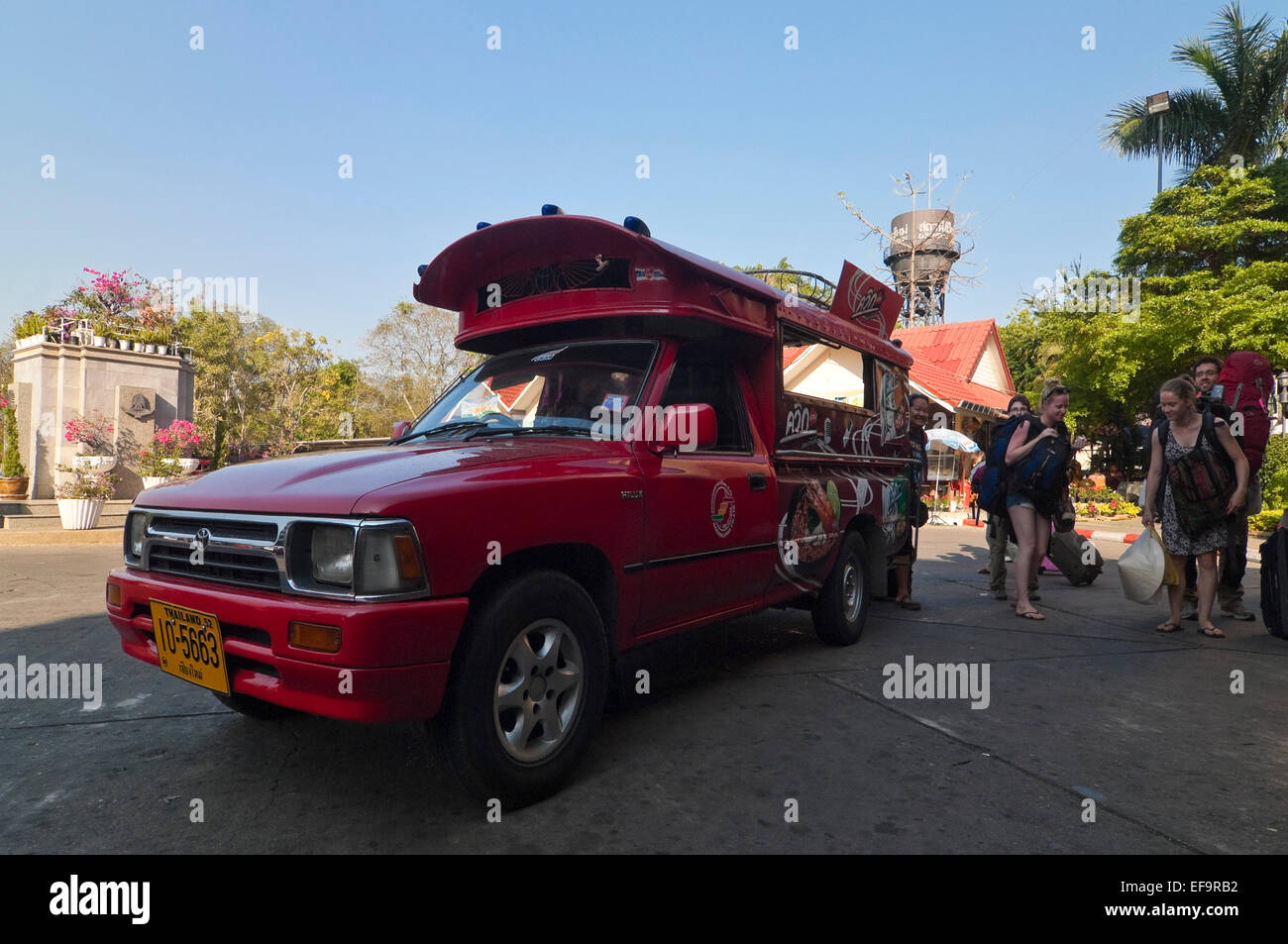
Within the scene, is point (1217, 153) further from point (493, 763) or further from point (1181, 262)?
point (493, 763)

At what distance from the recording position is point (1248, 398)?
6.27 meters

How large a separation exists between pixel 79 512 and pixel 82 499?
21cm

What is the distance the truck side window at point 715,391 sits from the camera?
3844 millimetres

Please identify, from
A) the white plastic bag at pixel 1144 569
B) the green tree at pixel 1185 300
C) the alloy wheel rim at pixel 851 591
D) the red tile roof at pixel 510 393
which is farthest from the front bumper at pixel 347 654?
the green tree at pixel 1185 300

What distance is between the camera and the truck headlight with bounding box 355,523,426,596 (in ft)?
7.57

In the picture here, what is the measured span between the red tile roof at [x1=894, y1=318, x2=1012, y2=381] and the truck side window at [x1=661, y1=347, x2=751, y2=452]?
24.1m

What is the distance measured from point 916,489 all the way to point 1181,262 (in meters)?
18.4

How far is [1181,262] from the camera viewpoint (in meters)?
20.1

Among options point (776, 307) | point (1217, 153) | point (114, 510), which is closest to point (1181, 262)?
point (1217, 153)

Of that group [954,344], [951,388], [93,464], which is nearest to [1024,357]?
[954,344]

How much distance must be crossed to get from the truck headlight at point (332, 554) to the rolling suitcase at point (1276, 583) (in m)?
6.45

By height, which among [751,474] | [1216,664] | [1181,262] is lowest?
[1216,664]

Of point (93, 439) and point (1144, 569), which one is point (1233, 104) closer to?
point (1144, 569)

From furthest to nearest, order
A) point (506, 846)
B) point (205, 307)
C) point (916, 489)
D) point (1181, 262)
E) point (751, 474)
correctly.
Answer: point (205, 307) < point (1181, 262) < point (916, 489) < point (751, 474) < point (506, 846)
